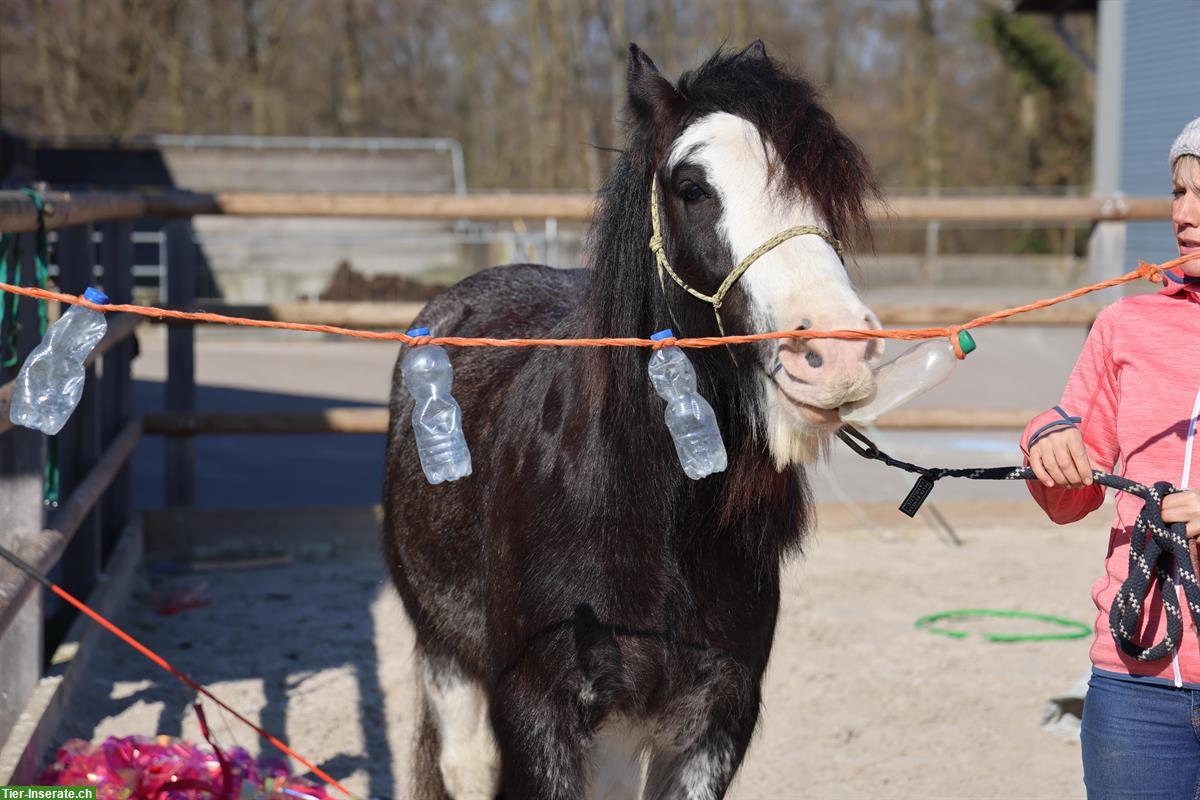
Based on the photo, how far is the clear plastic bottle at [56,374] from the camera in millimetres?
2037

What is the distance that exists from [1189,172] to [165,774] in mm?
2596

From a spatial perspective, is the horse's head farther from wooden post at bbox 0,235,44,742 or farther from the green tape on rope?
the green tape on rope

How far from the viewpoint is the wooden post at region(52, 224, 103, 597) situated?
4.36 metres

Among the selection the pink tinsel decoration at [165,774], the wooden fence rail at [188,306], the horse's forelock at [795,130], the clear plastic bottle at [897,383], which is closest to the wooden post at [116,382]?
the wooden fence rail at [188,306]

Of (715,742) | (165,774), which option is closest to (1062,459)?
(715,742)

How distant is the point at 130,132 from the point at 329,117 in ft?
24.8

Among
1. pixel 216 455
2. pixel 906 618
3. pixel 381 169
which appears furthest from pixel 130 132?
pixel 906 618

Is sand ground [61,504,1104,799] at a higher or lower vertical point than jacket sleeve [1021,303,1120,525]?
lower

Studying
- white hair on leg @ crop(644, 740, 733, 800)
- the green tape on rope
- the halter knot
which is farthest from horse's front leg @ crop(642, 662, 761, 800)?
the green tape on rope

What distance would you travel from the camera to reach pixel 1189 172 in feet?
6.43

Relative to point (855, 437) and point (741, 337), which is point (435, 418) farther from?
point (855, 437)

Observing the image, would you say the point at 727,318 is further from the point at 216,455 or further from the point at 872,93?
the point at 872,93

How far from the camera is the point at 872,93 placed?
32156mm

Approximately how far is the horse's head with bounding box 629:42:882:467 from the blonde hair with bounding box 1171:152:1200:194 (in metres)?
0.49
